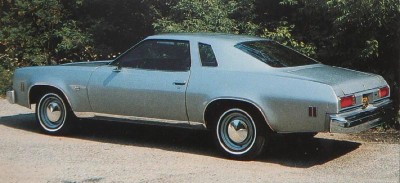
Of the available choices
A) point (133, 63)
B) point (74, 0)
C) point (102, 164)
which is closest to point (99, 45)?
point (74, 0)

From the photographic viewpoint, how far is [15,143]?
838 centimetres

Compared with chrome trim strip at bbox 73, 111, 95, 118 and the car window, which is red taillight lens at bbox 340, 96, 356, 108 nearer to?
the car window

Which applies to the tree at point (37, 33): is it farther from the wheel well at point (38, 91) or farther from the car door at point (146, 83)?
the car door at point (146, 83)

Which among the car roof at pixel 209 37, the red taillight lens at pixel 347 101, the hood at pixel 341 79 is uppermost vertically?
the car roof at pixel 209 37

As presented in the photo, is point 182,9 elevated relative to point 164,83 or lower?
elevated

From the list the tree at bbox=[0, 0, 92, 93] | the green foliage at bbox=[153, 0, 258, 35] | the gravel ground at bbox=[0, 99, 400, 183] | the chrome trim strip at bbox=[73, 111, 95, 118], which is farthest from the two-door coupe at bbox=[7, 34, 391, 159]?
the tree at bbox=[0, 0, 92, 93]

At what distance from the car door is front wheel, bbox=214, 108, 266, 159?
0.50 m

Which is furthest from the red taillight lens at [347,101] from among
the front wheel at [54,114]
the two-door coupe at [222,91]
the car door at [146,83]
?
the front wheel at [54,114]

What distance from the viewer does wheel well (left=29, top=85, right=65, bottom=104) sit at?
879cm

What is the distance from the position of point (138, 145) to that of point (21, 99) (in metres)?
1.95

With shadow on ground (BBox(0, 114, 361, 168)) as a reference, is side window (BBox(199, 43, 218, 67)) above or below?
above

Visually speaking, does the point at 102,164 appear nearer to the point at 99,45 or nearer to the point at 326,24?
the point at 326,24

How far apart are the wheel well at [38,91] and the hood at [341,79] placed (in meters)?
3.31

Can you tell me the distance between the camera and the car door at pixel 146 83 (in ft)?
25.3
